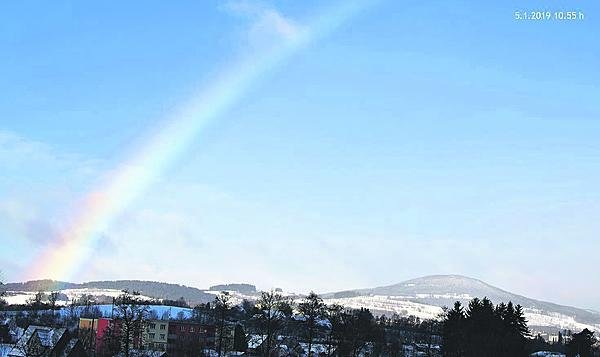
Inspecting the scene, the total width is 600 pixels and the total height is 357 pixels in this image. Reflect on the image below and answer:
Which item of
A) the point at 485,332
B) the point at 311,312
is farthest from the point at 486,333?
the point at 311,312

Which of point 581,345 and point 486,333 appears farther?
point 581,345

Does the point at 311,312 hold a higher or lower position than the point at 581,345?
higher

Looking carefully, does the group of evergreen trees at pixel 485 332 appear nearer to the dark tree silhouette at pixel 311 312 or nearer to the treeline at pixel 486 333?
the treeline at pixel 486 333

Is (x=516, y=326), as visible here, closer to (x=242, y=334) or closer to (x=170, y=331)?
(x=242, y=334)

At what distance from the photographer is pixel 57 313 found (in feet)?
493

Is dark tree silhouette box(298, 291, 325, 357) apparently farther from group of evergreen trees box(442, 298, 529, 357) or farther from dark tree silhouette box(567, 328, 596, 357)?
dark tree silhouette box(567, 328, 596, 357)

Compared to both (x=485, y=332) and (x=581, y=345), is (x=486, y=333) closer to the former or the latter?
(x=485, y=332)

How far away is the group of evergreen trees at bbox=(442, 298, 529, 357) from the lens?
198 feet

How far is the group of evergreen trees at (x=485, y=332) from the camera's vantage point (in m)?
60.5

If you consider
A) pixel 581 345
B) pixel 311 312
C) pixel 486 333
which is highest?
pixel 311 312

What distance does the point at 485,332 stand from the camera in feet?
218

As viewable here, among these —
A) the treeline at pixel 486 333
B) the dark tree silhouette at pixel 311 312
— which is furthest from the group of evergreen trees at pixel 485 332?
the dark tree silhouette at pixel 311 312

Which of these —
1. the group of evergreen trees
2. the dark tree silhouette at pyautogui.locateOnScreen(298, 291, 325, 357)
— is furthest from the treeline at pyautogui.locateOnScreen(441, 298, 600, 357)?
the dark tree silhouette at pyautogui.locateOnScreen(298, 291, 325, 357)

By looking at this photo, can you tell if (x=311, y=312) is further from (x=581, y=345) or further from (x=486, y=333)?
(x=581, y=345)
